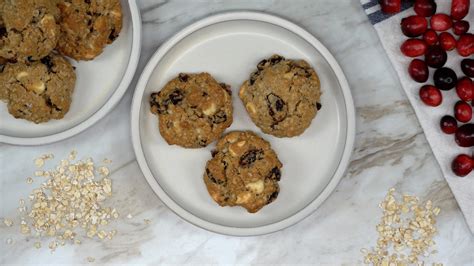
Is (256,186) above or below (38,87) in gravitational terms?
below

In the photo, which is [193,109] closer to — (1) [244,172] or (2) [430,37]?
(1) [244,172]

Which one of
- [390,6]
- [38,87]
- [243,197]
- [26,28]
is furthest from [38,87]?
[390,6]

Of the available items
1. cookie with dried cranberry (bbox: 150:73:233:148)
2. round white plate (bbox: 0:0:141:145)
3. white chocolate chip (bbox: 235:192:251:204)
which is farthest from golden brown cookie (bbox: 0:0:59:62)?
white chocolate chip (bbox: 235:192:251:204)

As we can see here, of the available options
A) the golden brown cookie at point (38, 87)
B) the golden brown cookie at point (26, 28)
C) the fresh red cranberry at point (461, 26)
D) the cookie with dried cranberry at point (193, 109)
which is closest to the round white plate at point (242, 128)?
the cookie with dried cranberry at point (193, 109)

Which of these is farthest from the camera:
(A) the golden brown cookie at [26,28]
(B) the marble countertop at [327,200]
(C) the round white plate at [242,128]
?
(B) the marble countertop at [327,200]

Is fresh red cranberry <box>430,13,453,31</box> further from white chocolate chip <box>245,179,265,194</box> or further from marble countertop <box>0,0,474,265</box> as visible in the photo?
white chocolate chip <box>245,179,265,194</box>

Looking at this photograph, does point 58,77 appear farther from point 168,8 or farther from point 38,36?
point 168,8

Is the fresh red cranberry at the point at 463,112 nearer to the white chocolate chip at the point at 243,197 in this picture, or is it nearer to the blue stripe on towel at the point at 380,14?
the blue stripe on towel at the point at 380,14
